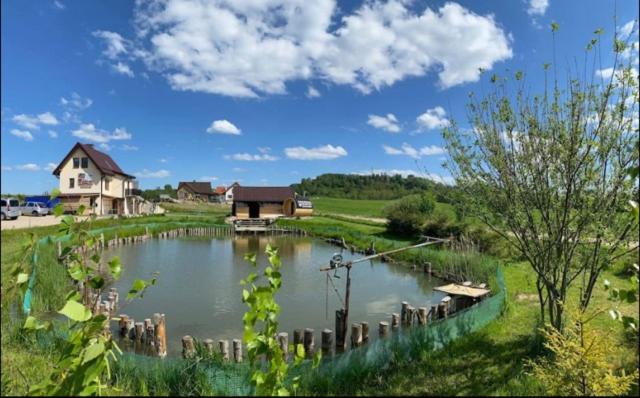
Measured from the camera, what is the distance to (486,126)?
683 centimetres

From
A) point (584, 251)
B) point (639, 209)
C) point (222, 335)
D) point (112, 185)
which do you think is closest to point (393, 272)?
point (222, 335)

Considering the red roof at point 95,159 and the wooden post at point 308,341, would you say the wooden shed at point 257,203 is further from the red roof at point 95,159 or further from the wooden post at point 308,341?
the wooden post at point 308,341

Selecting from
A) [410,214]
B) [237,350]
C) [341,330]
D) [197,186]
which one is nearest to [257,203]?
[410,214]

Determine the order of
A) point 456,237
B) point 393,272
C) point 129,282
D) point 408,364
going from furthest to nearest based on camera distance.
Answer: point 456,237 → point 393,272 → point 129,282 → point 408,364

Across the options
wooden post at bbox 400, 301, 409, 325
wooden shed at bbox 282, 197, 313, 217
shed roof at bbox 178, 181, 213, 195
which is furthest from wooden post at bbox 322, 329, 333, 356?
shed roof at bbox 178, 181, 213, 195

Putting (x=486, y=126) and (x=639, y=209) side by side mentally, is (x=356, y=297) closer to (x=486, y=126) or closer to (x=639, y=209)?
(x=486, y=126)

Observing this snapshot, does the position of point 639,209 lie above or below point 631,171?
below

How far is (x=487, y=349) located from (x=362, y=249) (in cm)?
1667

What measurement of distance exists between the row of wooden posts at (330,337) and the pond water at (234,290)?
2.42 ft

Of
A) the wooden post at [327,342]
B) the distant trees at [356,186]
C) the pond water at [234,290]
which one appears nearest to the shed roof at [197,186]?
the distant trees at [356,186]

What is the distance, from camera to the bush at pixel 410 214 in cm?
2534

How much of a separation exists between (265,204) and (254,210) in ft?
4.63

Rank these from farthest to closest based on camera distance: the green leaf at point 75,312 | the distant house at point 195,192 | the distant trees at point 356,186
→ the distant trees at point 356,186
the distant house at point 195,192
the green leaf at point 75,312

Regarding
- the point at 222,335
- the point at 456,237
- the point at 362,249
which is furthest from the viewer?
the point at 362,249
